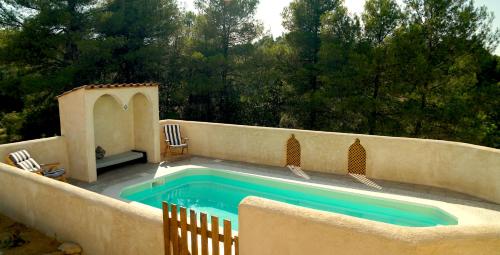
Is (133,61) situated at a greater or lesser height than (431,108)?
greater

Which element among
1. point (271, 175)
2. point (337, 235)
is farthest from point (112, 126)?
point (337, 235)

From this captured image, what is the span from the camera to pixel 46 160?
11.0 m

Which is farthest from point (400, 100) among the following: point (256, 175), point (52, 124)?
point (52, 124)

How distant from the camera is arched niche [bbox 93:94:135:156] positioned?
13000 millimetres

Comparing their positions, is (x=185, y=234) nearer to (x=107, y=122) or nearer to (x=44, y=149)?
(x=44, y=149)

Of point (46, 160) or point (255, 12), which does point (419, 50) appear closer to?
point (255, 12)

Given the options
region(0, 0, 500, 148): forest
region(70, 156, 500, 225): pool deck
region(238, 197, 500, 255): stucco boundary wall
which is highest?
region(0, 0, 500, 148): forest

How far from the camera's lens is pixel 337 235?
13.3ft

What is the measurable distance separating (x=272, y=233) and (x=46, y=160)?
8.92m

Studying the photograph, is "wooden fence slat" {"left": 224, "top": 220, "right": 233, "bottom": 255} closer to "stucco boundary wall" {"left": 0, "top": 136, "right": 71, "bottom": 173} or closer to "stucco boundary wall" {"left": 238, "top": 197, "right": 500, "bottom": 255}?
"stucco boundary wall" {"left": 238, "top": 197, "right": 500, "bottom": 255}

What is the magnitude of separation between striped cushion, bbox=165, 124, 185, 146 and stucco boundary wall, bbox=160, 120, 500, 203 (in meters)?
0.27

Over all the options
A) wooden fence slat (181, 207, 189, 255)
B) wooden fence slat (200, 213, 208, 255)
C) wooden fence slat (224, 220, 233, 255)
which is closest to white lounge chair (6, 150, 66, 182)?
wooden fence slat (181, 207, 189, 255)

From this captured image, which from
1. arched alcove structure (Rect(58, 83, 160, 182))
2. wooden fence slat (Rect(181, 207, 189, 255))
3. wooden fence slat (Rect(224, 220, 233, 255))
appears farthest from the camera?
arched alcove structure (Rect(58, 83, 160, 182))

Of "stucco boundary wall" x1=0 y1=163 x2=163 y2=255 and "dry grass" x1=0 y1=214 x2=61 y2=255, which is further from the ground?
"stucco boundary wall" x1=0 y1=163 x2=163 y2=255
